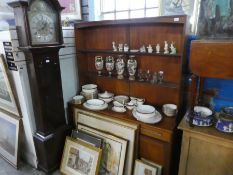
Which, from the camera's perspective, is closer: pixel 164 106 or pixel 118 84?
pixel 164 106

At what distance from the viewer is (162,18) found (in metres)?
1.60

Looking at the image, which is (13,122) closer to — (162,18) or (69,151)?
(69,151)

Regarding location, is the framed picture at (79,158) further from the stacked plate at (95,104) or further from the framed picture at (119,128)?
the stacked plate at (95,104)

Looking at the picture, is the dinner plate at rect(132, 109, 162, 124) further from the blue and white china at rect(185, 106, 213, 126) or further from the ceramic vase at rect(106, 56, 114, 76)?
the ceramic vase at rect(106, 56, 114, 76)

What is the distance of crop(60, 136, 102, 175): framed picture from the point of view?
6.16ft

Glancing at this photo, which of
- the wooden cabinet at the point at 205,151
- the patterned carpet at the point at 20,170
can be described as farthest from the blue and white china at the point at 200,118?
the patterned carpet at the point at 20,170

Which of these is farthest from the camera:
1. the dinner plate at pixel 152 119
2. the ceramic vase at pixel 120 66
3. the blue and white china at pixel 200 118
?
the ceramic vase at pixel 120 66

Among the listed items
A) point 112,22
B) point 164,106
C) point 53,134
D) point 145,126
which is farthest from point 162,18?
point 53,134

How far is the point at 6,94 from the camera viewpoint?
1997 mm

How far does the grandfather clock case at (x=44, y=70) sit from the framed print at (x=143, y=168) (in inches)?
34.9

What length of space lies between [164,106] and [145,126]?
0.30 meters

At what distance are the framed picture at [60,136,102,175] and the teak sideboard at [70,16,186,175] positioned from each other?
1.16 ft

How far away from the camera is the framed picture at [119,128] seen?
1.79 metres

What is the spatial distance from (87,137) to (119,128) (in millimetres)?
401
